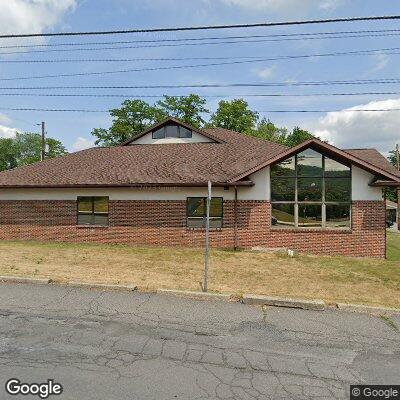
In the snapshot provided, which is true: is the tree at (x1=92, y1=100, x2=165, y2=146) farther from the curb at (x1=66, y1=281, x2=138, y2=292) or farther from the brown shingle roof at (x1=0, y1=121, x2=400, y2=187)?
the curb at (x1=66, y1=281, x2=138, y2=292)

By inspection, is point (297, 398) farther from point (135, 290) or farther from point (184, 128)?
point (184, 128)

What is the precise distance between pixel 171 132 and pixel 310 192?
400 inches

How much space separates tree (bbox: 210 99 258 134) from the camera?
41.4 meters

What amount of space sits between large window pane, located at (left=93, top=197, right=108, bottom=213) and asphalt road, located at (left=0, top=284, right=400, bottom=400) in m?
8.78

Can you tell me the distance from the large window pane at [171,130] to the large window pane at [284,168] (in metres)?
8.55

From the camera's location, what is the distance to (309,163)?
14555mm

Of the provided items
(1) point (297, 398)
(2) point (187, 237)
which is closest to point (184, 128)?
(2) point (187, 237)

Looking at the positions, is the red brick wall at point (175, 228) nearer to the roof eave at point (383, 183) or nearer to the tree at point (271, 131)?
the roof eave at point (383, 183)

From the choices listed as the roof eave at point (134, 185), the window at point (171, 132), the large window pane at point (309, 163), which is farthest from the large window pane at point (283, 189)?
the window at point (171, 132)

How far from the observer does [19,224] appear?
1662cm

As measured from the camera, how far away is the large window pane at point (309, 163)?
47.5 ft

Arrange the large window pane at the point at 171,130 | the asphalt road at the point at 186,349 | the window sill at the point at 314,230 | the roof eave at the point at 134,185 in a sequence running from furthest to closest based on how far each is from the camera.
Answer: the large window pane at the point at 171,130
the roof eave at the point at 134,185
the window sill at the point at 314,230
the asphalt road at the point at 186,349

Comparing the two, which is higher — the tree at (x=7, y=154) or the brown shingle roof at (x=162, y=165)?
the tree at (x=7, y=154)

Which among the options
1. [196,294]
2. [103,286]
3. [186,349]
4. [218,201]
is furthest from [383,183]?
[186,349]
